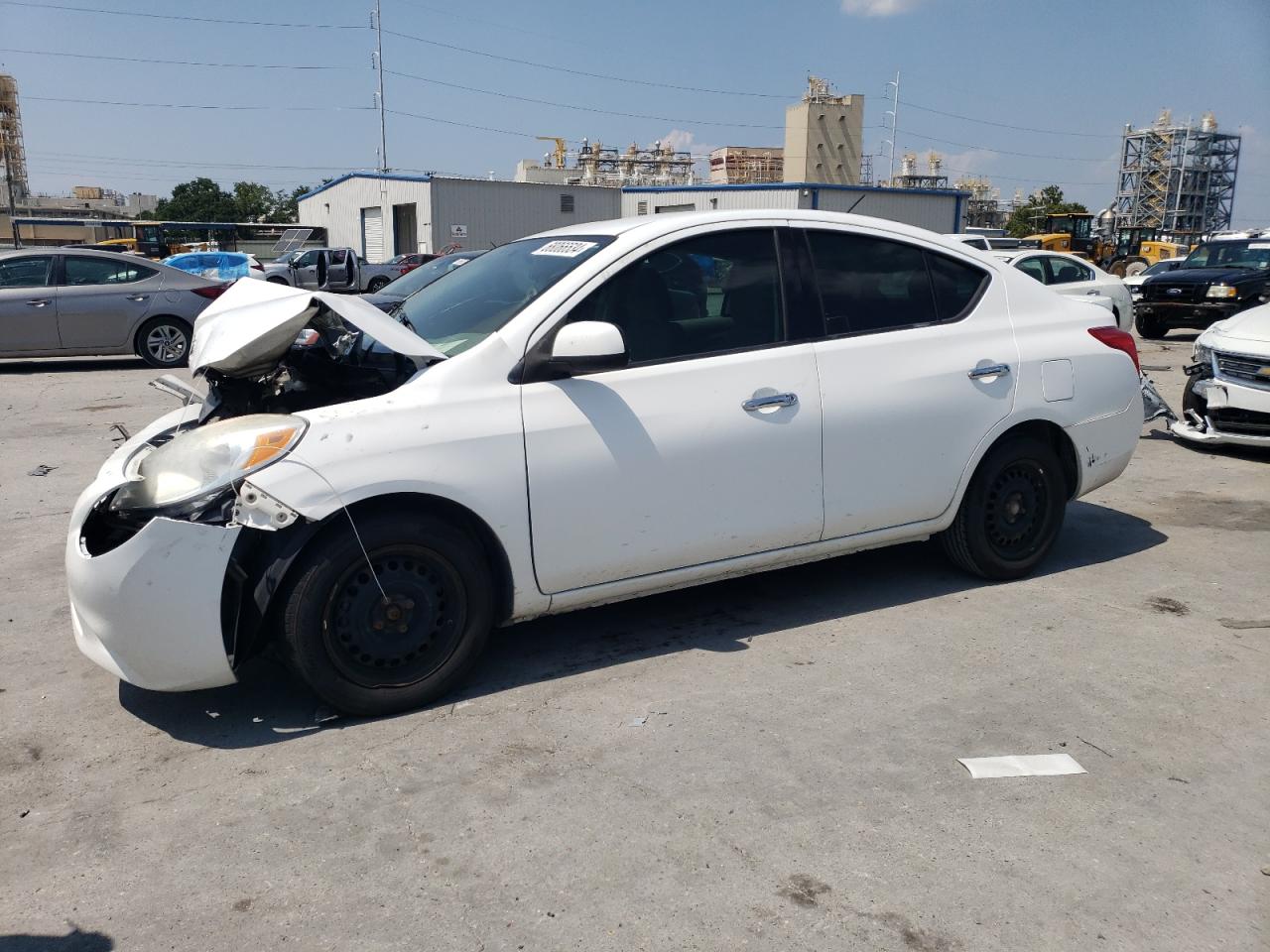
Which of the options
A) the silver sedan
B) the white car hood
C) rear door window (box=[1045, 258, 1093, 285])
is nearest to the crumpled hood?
the white car hood

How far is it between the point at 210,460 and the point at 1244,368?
26.0 feet

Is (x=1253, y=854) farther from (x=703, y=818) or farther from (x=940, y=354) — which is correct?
(x=940, y=354)

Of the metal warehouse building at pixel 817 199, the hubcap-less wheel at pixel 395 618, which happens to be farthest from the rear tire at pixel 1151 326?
the metal warehouse building at pixel 817 199

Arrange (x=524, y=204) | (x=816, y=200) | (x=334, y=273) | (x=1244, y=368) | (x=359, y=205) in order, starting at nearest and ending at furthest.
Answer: (x=334, y=273) < (x=1244, y=368) < (x=816, y=200) < (x=524, y=204) < (x=359, y=205)

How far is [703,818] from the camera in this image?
3051 millimetres

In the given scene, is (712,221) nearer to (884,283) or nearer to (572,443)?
(884,283)

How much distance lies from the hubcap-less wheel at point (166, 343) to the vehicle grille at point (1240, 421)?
39.2 ft

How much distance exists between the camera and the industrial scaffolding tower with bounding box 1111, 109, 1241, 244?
120562 mm

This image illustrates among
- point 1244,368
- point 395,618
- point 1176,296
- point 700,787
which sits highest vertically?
point 1176,296

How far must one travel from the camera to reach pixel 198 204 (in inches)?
3836

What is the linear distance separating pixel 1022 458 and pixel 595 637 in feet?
7.33

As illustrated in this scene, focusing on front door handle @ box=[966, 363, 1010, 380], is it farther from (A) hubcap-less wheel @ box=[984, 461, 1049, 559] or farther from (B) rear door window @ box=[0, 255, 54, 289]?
(B) rear door window @ box=[0, 255, 54, 289]

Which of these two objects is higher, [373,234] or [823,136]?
[823,136]

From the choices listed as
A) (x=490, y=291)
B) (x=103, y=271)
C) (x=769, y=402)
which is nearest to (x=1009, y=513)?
(x=769, y=402)
